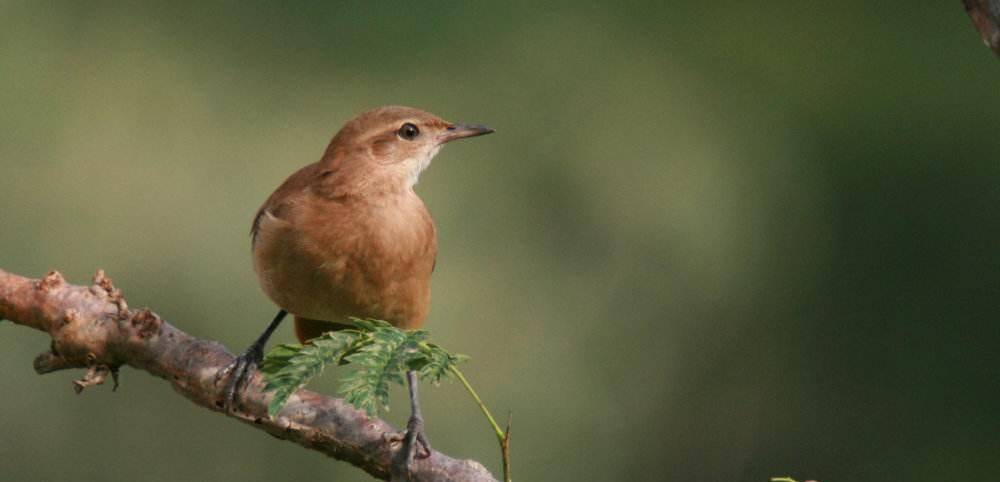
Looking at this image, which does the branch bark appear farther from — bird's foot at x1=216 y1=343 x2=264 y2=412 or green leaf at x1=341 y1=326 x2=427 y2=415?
green leaf at x1=341 y1=326 x2=427 y2=415

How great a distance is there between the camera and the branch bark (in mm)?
3229

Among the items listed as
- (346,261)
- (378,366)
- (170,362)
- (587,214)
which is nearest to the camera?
(378,366)

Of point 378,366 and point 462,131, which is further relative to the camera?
point 462,131

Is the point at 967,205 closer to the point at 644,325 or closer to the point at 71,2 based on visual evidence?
the point at 644,325

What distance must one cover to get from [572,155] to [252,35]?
2180 mm

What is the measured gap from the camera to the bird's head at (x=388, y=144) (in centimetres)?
444

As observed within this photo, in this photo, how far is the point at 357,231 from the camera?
429 cm

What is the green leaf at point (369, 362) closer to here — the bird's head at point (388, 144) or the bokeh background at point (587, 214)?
the bird's head at point (388, 144)

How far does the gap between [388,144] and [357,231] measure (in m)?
0.36

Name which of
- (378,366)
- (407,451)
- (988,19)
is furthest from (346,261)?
(988,19)

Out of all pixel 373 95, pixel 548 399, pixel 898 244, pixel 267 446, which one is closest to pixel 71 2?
pixel 373 95

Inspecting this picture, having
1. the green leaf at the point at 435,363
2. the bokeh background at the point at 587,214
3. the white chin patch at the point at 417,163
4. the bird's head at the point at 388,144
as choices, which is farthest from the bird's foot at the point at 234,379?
the bokeh background at the point at 587,214

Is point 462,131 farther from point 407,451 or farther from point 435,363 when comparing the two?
point 435,363

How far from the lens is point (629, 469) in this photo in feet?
27.2
